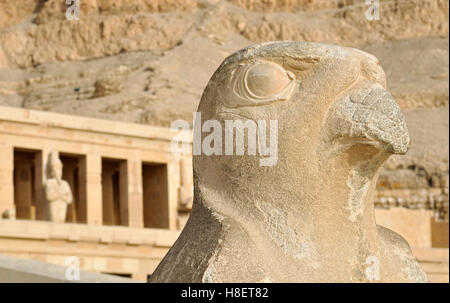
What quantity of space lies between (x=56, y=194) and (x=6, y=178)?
190 cm

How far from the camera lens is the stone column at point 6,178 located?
67.9ft

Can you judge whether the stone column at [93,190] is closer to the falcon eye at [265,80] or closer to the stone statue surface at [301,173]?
the stone statue surface at [301,173]

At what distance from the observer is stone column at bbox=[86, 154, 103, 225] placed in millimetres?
21969

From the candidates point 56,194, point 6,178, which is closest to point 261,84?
point 56,194

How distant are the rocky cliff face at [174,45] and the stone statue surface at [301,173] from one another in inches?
1669

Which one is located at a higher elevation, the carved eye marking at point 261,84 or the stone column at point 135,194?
the stone column at point 135,194

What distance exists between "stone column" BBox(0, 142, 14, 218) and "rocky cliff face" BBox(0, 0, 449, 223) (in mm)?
26697

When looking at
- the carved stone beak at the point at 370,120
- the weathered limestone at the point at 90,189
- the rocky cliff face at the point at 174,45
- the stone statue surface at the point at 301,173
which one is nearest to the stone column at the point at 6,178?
the weathered limestone at the point at 90,189

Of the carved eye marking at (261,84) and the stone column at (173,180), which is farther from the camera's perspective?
the stone column at (173,180)

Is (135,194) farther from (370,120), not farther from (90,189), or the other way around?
(370,120)

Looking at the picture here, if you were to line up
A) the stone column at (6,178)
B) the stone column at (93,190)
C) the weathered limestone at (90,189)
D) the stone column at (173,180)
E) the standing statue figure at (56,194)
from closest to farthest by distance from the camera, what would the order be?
the weathered limestone at (90,189)
the standing statue figure at (56,194)
the stone column at (6,178)
the stone column at (93,190)
the stone column at (173,180)

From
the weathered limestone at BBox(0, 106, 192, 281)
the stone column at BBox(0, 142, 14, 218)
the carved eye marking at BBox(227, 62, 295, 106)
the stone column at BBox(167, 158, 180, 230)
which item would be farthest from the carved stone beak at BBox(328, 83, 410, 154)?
the stone column at BBox(167, 158, 180, 230)

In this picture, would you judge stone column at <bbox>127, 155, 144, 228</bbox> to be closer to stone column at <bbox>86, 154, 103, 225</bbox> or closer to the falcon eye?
stone column at <bbox>86, 154, 103, 225</bbox>

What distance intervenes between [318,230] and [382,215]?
18.2 metres
